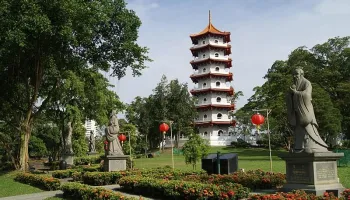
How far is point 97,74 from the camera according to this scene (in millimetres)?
24875

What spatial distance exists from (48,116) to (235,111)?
3761cm

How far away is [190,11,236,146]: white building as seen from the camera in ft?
176

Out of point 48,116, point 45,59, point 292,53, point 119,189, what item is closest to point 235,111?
point 292,53

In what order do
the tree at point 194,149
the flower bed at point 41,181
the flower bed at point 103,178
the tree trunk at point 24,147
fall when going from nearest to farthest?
1. the flower bed at point 41,181
2. the flower bed at point 103,178
3. the tree at point 194,149
4. the tree trunk at point 24,147

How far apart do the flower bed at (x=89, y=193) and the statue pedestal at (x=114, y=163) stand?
4874mm

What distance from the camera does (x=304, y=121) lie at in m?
8.99

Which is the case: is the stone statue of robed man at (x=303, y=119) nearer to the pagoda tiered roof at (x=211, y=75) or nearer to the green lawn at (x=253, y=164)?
the green lawn at (x=253, y=164)

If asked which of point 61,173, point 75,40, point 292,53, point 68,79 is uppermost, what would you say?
point 292,53

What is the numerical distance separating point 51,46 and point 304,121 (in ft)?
52.3

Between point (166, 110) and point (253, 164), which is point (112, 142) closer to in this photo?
point (253, 164)

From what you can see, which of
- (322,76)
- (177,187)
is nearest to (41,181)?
(177,187)

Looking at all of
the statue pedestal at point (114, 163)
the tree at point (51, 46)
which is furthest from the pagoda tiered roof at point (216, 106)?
the statue pedestal at point (114, 163)

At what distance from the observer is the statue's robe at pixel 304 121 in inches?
348

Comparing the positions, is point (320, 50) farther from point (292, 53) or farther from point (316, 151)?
point (316, 151)
